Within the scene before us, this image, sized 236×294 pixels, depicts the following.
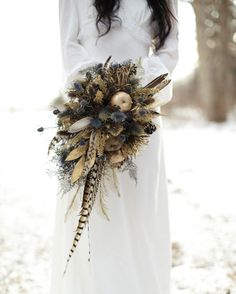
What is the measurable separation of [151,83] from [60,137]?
459 mm

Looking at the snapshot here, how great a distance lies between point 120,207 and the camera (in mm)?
2223

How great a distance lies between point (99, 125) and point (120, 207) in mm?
548

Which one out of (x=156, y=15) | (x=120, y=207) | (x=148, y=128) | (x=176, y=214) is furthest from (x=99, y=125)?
(x=176, y=214)

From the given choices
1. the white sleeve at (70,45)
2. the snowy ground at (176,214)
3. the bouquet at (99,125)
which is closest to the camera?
the bouquet at (99,125)

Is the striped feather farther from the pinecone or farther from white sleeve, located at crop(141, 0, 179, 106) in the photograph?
white sleeve, located at crop(141, 0, 179, 106)

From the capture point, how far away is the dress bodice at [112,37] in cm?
220

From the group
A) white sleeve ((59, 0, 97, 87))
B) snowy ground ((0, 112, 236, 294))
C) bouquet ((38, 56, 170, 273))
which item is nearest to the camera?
bouquet ((38, 56, 170, 273))

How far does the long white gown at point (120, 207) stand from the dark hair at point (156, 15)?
33 millimetres

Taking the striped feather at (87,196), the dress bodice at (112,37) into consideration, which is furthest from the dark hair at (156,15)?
the striped feather at (87,196)

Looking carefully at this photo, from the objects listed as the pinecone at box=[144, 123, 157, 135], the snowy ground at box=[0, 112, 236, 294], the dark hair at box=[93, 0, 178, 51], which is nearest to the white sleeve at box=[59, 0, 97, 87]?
the dark hair at box=[93, 0, 178, 51]

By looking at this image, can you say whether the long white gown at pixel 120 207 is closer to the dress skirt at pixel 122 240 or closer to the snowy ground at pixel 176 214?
the dress skirt at pixel 122 240

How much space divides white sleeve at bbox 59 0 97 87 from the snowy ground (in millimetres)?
255

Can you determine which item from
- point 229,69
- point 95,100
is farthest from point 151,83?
point 229,69

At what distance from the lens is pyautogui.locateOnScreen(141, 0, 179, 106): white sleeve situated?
7.17ft
